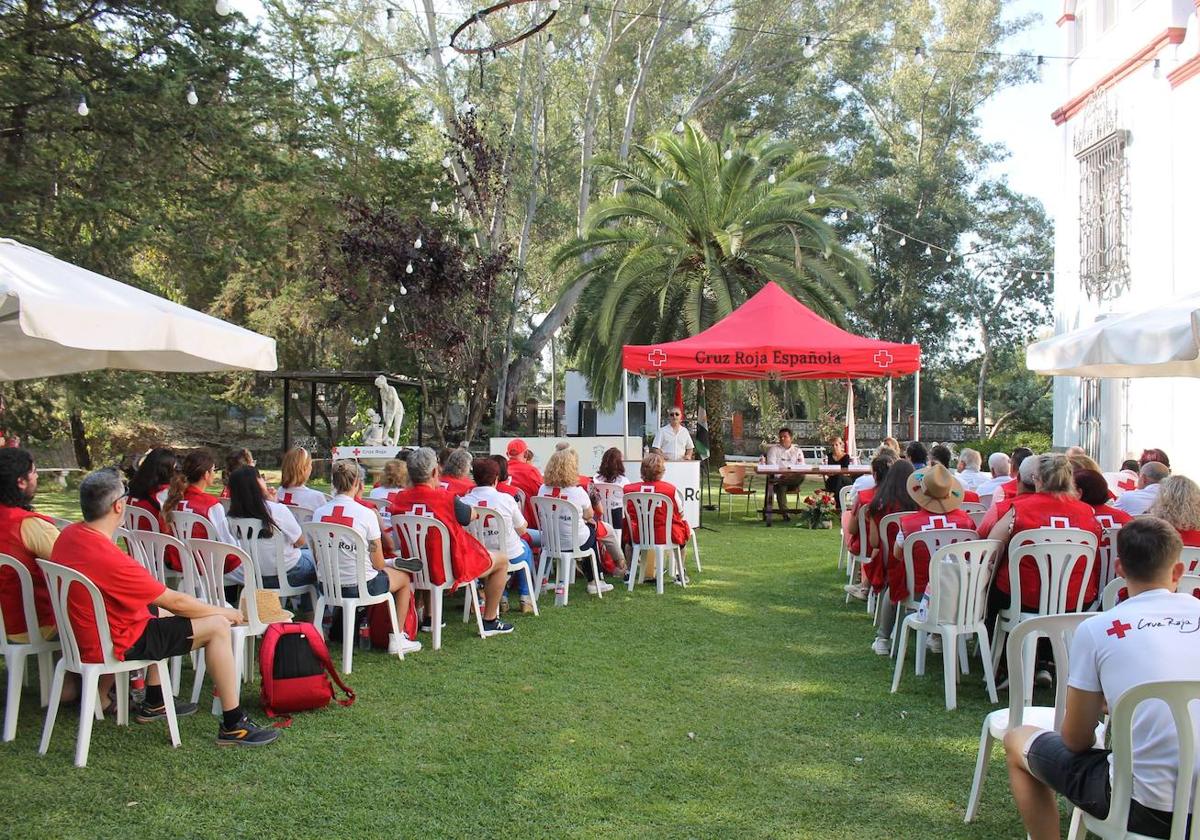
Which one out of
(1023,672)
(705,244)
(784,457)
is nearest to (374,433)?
(705,244)

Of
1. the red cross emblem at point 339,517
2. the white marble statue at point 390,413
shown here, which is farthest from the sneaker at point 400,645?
the white marble statue at point 390,413

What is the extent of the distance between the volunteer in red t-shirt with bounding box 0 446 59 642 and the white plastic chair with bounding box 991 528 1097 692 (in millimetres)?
4621

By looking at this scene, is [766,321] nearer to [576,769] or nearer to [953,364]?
[576,769]

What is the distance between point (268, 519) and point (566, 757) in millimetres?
2374

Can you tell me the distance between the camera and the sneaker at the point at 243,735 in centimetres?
420

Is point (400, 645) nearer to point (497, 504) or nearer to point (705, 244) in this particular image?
point (497, 504)

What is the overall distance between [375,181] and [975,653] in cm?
1730

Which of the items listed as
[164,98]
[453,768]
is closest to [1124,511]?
[453,768]

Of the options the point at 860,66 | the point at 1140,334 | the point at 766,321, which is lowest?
the point at 1140,334

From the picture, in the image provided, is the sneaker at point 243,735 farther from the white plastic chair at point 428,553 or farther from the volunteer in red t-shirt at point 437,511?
the volunteer in red t-shirt at point 437,511

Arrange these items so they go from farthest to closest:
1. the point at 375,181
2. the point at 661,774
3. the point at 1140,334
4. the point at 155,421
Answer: the point at 155,421
the point at 375,181
the point at 1140,334
the point at 661,774

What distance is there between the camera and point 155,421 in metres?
23.6

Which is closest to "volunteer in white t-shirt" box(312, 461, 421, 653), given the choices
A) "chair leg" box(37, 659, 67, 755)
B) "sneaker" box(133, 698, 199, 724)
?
"sneaker" box(133, 698, 199, 724)

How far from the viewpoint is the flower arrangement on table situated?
494 inches
